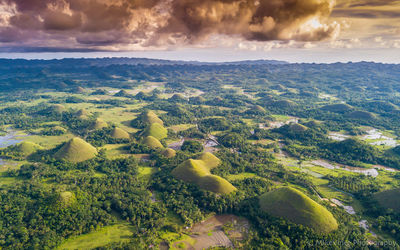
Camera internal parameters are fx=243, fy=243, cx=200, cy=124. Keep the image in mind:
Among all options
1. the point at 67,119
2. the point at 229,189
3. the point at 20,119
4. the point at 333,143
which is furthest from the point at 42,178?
the point at 333,143

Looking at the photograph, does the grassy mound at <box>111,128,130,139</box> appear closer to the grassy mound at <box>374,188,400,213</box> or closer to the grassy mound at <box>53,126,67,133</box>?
the grassy mound at <box>53,126,67,133</box>

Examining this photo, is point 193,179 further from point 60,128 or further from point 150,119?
point 60,128

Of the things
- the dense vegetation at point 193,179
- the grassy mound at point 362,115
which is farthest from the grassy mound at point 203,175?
the grassy mound at point 362,115

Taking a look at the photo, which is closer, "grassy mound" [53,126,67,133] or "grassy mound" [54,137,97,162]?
"grassy mound" [54,137,97,162]

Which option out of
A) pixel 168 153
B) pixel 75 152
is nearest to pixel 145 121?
pixel 168 153

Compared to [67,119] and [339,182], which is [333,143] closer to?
[339,182]

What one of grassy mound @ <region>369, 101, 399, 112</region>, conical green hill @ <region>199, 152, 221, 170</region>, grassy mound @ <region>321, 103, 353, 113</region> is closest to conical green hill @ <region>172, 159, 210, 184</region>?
conical green hill @ <region>199, 152, 221, 170</region>
